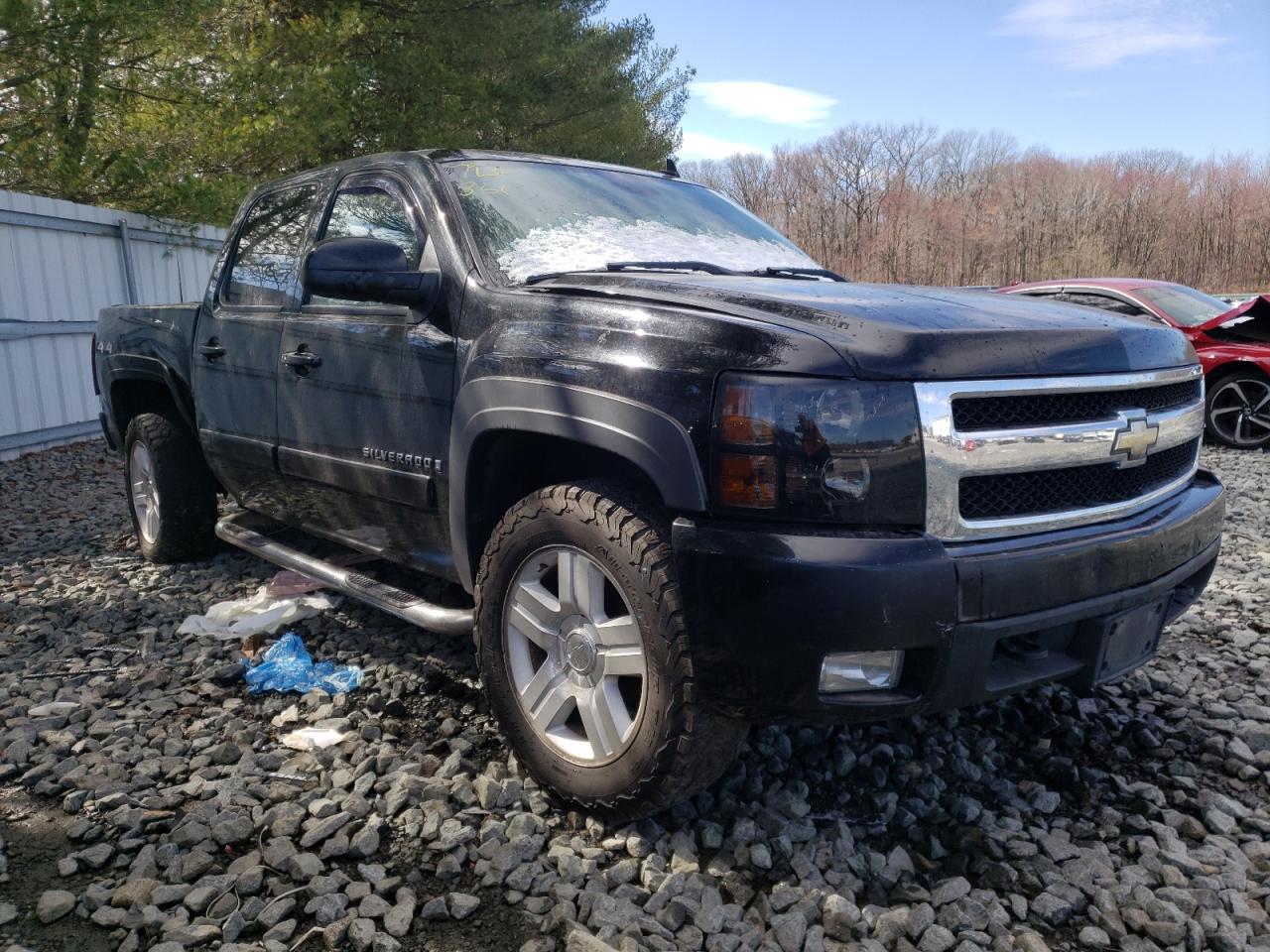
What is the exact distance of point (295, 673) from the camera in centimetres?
348

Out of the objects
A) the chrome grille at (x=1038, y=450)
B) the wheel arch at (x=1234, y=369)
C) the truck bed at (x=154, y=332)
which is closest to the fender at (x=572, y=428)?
the chrome grille at (x=1038, y=450)

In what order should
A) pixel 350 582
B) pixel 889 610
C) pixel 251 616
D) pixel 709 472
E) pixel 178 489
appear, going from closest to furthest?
1. pixel 889 610
2. pixel 709 472
3. pixel 350 582
4. pixel 251 616
5. pixel 178 489

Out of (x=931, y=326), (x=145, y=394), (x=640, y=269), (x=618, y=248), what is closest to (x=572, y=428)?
(x=640, y=269)

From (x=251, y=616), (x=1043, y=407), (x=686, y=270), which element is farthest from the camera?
(x=251, y=616)

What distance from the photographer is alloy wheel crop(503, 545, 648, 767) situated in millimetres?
2354

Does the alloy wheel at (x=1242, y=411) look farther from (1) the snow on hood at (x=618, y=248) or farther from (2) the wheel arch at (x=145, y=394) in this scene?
(2) the wheel arch at (x=145, y=394)

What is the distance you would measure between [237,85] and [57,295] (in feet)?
10.3

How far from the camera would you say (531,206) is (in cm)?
321

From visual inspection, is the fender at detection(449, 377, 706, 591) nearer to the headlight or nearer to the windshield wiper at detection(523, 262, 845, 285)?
the headlight

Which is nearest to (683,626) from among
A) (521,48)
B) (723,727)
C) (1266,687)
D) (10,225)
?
(723,727)

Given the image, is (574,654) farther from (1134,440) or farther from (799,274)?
(799,274)

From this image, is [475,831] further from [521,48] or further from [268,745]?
[521,48]

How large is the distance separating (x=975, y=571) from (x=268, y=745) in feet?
7.32

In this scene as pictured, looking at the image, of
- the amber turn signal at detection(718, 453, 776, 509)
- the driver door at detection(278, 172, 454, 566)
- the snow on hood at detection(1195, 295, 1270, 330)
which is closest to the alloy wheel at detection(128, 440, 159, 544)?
the driver door at detection(278, 172, 454, 566)
